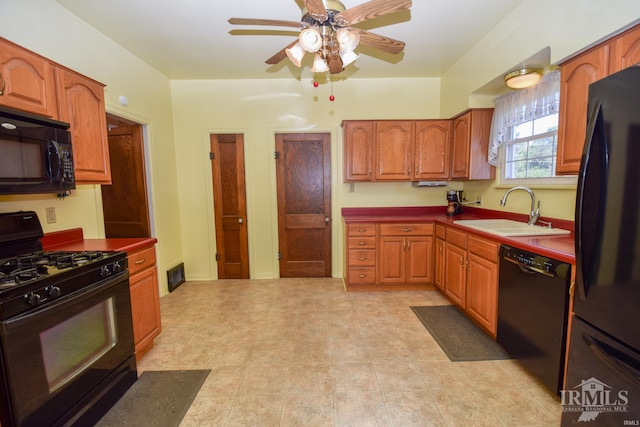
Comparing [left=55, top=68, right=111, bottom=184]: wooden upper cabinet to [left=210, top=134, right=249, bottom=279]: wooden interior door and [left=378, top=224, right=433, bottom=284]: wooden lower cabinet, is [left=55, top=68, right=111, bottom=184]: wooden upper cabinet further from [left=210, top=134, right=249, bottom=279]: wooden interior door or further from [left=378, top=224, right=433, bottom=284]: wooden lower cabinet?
[left=378, top=224, right=433, bottom=284]: wooden lower cabinet

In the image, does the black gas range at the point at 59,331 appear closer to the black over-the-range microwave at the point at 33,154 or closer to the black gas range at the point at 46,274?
the black gas range at the point at 46,274

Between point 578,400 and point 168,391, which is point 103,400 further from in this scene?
point 578,400

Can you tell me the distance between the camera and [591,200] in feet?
3.51

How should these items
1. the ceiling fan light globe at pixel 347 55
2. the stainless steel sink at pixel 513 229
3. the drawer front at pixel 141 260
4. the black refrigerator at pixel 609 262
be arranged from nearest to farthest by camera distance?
the black refrigerator at pixel 609 262
the ceiling fan light globe at pixel 347 55
the drawer front at pixel 141 260
the stainless steel sink at pixel 513 229

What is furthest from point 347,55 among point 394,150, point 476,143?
point 476,143

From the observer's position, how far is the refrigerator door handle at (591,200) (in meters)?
1.03

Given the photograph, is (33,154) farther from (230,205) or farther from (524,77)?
(524,77)

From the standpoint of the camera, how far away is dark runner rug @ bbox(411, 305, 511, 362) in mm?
2016

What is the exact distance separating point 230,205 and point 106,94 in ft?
5.75

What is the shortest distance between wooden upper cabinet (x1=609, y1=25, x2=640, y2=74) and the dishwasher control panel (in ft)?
3.61

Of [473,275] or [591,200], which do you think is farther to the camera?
[473,275]

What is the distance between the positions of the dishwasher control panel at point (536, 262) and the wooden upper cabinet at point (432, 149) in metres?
1.59

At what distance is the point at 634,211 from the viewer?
3.03 feet

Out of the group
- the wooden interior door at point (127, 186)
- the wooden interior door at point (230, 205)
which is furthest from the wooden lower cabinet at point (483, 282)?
the wooden interior door at point (127, 186)
